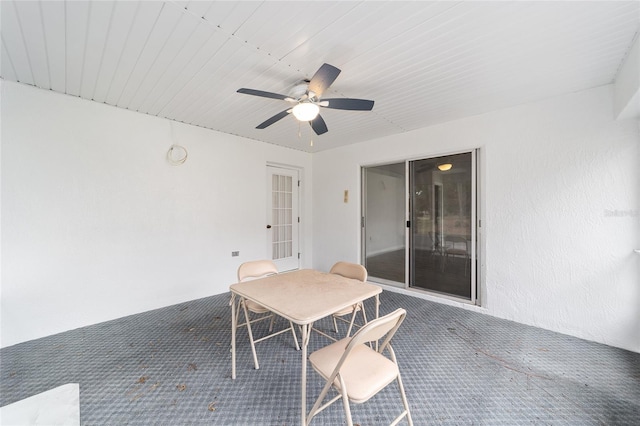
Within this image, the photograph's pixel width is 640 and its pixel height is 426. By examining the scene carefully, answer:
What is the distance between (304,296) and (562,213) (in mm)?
3017

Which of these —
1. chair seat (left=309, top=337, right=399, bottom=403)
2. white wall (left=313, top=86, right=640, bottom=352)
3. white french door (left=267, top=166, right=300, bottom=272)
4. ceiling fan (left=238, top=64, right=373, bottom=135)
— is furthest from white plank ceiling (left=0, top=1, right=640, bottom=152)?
chair seat (left=309, top=337, right=399, bottom=403)

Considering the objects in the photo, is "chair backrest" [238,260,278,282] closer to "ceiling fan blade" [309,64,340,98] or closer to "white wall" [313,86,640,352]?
"ceiling fan blade" [309,64,340,98]

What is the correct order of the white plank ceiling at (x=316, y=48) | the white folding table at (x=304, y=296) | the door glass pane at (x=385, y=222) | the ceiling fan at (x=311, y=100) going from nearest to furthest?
the white folding table at (x=304, y=296)
the white plank ceiling at (x=316, y=48)
the ceiling fan at (x=311, y=100)
the door glass pane at (x=385, y=222)

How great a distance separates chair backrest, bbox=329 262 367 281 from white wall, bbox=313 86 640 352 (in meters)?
1.89

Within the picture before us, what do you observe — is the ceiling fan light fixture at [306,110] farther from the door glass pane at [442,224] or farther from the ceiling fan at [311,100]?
the door glass pane at [442,224]

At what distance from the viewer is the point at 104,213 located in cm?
307

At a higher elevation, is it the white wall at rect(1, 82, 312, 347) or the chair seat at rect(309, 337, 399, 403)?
the white wall at rect(1, 82, 312, 347)

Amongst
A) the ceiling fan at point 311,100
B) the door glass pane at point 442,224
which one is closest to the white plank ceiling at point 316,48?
the ceiling fan at point 311,100

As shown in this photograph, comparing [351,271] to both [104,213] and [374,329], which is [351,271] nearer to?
[374,329]

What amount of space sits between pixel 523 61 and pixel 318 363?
294 cm

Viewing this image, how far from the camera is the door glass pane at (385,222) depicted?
4.20 meters

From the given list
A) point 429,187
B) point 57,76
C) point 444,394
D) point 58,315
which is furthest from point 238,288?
point 429,187

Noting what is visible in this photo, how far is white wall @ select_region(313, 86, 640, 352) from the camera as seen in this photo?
2.46 meters

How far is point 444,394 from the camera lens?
6.16ft
